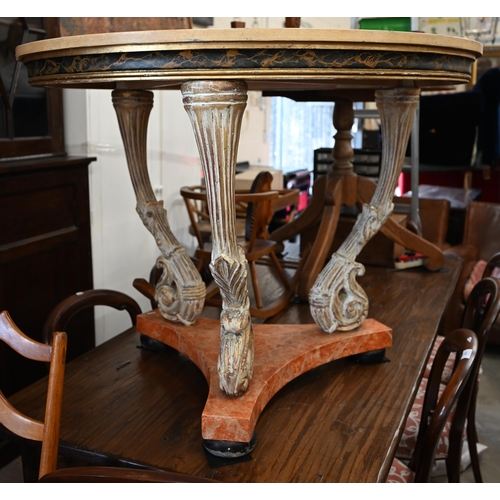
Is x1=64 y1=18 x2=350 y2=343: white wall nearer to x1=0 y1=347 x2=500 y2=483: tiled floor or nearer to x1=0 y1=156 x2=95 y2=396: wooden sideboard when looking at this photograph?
x1=0 y1=156 x2=95 y2=396: wooden sideboard

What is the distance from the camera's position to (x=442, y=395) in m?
1.20

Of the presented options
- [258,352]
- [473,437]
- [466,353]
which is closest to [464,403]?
[466,353]

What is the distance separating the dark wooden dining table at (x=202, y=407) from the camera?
3.21ft

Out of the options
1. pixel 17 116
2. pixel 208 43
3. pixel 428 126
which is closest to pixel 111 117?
pixel 17 116

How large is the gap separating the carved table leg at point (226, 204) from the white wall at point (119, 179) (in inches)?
62.2

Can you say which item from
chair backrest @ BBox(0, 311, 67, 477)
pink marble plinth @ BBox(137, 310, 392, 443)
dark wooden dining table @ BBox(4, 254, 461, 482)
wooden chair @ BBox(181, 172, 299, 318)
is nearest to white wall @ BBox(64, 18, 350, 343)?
wooden chair @ BBox(181, 172, 299, 318)

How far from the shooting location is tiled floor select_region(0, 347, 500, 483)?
2207 mm

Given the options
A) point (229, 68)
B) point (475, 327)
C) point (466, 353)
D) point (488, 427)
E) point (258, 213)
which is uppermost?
point (229, 68)

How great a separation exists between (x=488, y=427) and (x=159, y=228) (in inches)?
78.9

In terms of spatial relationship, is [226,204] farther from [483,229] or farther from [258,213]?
[483,229]

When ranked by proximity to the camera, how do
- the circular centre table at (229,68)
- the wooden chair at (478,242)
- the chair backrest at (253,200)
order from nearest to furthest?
the circular centre table at (229,68) → the chair backrest at (253,200) → the wooden chair at (478,242)

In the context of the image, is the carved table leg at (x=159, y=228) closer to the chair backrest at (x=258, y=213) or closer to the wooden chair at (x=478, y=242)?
the chair backrest at (x=258, y=213)

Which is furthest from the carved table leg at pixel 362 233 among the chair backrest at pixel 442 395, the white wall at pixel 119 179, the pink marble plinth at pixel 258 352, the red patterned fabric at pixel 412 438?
the white wall at pixel 119 179

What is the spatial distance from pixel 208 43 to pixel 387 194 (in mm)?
652
